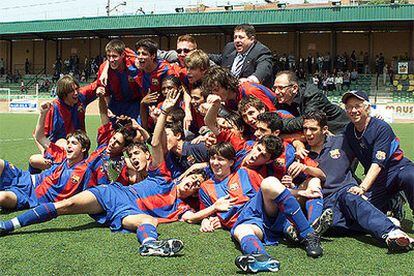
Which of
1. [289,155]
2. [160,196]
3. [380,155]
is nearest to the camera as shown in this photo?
[380,155]

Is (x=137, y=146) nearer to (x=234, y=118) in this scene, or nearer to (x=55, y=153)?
(x=234, y=118)

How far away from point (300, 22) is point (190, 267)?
3054cm

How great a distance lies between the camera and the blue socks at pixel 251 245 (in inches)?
141

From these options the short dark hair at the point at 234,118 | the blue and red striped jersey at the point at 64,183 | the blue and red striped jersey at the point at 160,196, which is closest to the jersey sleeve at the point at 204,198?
the blue and red striped jersey at the point at 160,196

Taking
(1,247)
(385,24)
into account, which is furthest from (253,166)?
(385,24)

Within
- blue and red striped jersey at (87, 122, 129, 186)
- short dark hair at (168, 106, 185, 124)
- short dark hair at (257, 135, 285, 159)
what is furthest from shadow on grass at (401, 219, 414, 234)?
blue and red striped jersey at (87, 122, 129, 186)

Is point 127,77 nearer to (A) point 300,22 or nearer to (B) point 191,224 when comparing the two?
(B) point 191,224

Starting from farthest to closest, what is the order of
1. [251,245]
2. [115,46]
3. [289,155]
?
[115,46]
[289,155]
[251,245]

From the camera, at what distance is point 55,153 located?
5852 mm

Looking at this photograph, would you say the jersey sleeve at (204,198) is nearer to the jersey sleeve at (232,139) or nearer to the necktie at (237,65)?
the jersey sleeve at (232,139)

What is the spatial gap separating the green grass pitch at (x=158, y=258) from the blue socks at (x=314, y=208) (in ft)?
0.77

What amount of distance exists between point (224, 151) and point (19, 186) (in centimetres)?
220

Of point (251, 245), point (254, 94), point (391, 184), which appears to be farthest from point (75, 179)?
point (391, 184)

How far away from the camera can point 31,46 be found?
1711 inches
